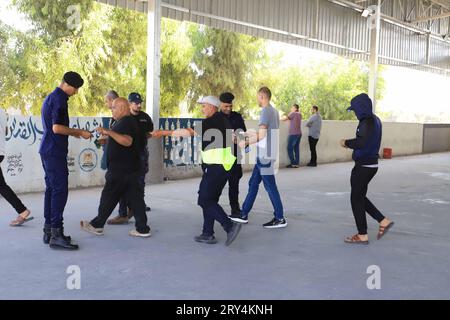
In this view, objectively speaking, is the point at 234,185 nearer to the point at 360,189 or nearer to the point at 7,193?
the point at 360,189

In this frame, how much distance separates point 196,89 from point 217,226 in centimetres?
1865

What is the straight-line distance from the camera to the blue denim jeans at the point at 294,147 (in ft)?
45.1

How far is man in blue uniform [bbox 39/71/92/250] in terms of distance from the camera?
5070 millimetres

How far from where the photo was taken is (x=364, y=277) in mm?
4594

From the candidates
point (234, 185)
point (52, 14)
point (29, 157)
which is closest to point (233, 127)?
point (234, 185)

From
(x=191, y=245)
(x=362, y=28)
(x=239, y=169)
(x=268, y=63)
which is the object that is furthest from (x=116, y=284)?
(x=268, y=63)

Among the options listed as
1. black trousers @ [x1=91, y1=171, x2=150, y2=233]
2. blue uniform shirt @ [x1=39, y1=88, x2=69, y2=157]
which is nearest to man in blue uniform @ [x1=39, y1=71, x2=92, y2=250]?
blue uniform shirt @ [x1=39, y1=88, x2=69, y2=157]

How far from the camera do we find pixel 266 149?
6273 millimetres

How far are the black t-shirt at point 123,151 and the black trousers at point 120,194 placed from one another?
8cm

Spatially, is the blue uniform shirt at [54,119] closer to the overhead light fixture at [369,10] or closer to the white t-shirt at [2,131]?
the white t-shirt at [2,131]

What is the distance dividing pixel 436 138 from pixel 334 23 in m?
8.18

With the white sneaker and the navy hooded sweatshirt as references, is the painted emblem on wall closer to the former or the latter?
the white sneaker

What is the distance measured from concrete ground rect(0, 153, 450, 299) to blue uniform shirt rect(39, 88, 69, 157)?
1.03 metres

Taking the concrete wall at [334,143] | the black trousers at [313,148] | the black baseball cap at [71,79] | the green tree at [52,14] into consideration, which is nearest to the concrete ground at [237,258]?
the black baseball cap at [71,79]
